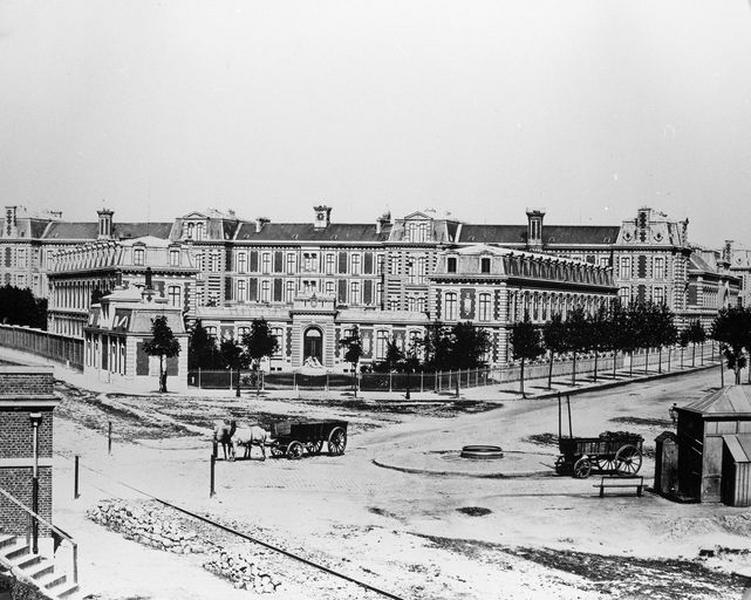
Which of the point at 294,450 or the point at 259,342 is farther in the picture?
the point at 259,342

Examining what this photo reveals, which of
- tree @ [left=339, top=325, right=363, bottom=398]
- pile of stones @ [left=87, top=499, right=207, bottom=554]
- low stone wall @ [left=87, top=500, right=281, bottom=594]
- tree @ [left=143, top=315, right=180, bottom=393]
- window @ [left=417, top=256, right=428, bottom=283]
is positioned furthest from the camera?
window @ [left=417, top=256, right=428, bottom=283]

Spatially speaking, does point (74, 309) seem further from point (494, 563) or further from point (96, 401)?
point (494, 563)

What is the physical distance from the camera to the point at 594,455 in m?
23.3

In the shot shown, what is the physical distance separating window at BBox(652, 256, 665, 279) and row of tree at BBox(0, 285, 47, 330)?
38050 millimetres

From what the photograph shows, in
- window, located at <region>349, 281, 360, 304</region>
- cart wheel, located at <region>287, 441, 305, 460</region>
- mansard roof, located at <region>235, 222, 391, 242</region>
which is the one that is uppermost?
mansard roof, located at <region>235, 222, 391, 242</region>

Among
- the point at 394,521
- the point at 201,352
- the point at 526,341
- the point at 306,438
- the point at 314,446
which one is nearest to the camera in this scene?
the point at 394,521

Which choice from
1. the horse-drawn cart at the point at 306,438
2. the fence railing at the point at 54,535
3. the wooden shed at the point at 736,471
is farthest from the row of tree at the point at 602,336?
the fence railing at the point at 54,535

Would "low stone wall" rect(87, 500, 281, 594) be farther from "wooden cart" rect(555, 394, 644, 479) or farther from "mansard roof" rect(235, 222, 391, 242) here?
"mansard roof" rect(235, 222, 391, 242)

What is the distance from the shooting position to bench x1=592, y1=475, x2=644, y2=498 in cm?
2122

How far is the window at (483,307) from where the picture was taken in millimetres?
52562

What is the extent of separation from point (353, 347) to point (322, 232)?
78.9ft

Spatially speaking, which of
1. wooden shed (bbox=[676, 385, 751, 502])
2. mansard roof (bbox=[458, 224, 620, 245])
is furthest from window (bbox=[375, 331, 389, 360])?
wooden shed (bbox=[676, 385, 751, 502])

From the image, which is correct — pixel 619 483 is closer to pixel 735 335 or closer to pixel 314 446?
pixel 314 446

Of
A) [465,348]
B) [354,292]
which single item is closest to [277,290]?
[354,292]
